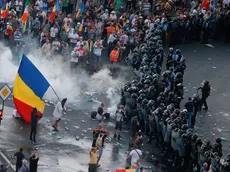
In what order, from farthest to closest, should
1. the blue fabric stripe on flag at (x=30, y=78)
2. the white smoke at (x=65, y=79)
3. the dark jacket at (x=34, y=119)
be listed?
the white smoke at (x=65, y=79), the blue fabric stripe on flag at (x=30, y=78), the dark jacket at (x=34, y=119)

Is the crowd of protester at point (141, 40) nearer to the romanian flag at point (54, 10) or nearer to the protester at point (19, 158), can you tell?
the romanian flag at point (54, 10)

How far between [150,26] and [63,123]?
10120 millimetres

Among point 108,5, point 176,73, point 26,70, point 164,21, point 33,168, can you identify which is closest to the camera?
point 33,168

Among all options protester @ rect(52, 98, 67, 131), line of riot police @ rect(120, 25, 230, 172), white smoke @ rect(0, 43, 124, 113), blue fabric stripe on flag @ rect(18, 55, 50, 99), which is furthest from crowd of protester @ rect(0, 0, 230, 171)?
blue fabric stripe on flag @ rect(18, 55, 50, 99)

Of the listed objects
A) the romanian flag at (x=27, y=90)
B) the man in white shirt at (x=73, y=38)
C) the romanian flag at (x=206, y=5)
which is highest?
the romanian flag at (x=206, y=5)

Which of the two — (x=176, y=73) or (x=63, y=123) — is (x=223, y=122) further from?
(x=63, y=123)

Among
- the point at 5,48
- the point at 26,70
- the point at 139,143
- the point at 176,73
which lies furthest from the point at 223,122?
the point at 5,48

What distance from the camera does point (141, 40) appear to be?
141 ft

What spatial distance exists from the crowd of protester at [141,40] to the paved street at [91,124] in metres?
0.80

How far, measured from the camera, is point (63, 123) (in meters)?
35.2

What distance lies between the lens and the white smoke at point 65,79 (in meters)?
38.8

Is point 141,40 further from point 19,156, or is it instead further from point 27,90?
point 19,156

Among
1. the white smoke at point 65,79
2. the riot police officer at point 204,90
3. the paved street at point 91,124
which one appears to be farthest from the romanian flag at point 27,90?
the riot police officer at point 204,90

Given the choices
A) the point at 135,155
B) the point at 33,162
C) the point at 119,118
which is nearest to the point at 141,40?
the point at 119,118
